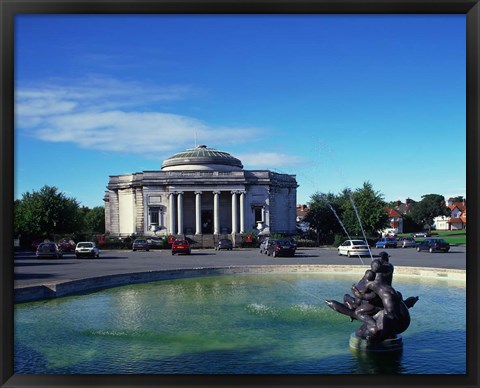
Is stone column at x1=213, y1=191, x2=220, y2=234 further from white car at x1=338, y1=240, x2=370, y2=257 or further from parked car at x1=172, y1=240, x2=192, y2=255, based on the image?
white car at x1=338, y1=240, x2=370, y2=257

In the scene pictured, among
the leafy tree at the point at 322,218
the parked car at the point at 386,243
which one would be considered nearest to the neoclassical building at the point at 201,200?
the leafy tree at the point at 322,218

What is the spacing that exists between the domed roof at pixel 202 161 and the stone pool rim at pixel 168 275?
52.2 m

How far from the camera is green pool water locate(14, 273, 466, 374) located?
32.6 ft

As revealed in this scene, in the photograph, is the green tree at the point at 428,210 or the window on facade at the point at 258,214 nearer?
the window on facade at the point at 258,214

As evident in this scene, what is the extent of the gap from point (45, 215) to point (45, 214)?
0.39 feet

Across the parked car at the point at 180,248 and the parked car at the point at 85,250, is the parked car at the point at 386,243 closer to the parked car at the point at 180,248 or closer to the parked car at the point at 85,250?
the parked car at the point at 180,248

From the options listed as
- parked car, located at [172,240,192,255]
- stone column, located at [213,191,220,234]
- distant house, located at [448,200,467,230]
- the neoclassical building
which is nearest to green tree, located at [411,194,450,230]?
distant house, located at [448,200,467,230]

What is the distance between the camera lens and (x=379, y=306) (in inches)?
421

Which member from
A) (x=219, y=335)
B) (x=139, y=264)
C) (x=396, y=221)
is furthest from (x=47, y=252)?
(x=396, y=221)

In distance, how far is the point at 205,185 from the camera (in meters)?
74.4
